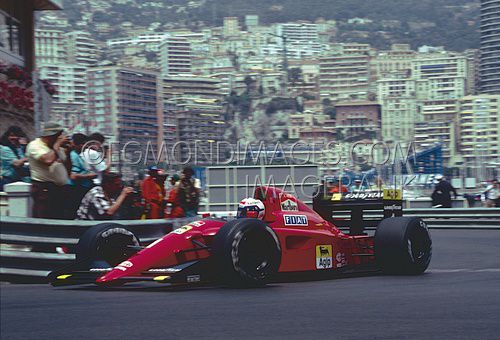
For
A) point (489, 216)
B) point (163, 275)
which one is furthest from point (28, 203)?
point (489, 216)

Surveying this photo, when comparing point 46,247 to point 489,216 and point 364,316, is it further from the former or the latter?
point 489,216

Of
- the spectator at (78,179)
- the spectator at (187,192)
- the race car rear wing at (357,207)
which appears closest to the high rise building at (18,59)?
the spectator at (187,192)

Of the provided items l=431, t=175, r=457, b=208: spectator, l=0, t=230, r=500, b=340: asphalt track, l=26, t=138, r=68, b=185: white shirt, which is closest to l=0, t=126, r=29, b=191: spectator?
l=26, t=138, r=68, b=185: white shirt

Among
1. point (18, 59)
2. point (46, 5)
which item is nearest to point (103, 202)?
point (18, 59)

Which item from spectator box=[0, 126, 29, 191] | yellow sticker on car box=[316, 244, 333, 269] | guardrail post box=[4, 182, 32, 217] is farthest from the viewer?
spectator box=[0, 126, 29, 191]

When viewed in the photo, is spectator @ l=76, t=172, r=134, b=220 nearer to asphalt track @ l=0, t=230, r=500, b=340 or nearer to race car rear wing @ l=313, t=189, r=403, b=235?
asphalt track @ l=0, t=230, r=500, b=340

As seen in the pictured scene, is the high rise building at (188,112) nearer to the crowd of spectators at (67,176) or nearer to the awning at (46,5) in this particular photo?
the awning at (46,5)

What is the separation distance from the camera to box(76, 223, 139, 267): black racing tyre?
9.21m

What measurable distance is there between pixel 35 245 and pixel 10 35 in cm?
1180

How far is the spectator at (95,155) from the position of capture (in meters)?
12.2

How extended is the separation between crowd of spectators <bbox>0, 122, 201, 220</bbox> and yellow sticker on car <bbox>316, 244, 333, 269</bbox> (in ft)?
7.68

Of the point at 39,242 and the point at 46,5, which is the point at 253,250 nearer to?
the point at 39,242

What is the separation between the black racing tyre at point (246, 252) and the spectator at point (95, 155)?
141 inches

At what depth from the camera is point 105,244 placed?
30.6 feet
